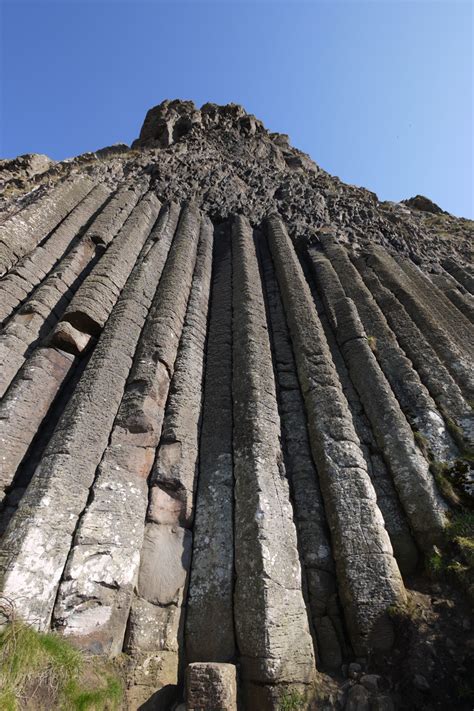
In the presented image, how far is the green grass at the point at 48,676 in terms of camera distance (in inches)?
122

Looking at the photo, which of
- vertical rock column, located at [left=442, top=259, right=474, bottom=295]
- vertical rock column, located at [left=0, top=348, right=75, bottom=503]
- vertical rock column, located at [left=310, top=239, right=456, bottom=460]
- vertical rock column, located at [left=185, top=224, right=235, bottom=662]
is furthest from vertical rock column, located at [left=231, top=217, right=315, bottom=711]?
vertical rock column, located at [left=442, top=259, right=474, bottom=295]

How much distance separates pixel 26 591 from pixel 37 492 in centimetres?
106

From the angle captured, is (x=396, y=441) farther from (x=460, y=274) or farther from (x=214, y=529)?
(x=460, y=274)

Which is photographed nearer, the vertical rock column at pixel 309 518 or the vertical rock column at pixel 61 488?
the vertical rock column at pixel 61 488

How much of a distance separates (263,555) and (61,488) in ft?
8.30

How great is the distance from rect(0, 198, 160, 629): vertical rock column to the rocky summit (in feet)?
0.08

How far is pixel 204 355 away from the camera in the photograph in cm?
809

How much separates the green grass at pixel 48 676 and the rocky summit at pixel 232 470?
0.83ft

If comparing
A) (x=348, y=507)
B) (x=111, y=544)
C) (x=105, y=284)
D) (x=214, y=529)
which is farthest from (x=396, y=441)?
(x=105, y=284)

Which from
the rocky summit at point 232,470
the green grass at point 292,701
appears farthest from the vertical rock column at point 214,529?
the green grass at point 292,701

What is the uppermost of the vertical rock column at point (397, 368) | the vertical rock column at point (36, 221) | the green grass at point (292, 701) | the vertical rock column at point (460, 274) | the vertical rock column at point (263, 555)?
the vertical rock column at point (460, 274)

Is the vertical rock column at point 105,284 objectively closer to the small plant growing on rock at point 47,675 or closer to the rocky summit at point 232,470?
the rocky summit at point 232,470

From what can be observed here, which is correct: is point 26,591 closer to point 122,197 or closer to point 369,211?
point 122,197

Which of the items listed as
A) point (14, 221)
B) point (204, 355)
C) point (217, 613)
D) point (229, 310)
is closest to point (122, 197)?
point (14, 221)
